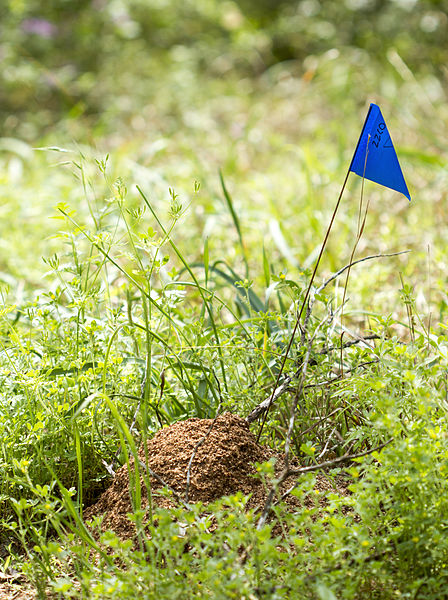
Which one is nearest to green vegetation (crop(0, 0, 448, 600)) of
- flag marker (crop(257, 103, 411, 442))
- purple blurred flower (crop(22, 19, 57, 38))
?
purple blurred flower (crop(22, 19, 57, 38))

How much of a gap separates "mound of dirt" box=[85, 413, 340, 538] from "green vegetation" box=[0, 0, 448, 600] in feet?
0.24

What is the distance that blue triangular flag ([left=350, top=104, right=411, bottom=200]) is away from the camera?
58.9 inches

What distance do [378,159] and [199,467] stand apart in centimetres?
87

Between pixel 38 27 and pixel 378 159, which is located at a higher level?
pixel 38 27

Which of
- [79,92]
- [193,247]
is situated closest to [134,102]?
[79,92]

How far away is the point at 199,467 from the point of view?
151 centimetres

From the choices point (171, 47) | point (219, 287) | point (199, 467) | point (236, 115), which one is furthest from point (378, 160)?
point (171, 47)

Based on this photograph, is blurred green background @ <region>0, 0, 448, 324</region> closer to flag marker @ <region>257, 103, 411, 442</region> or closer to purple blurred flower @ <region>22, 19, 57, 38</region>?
purple blurred flower @ <region>22, 19, 57, 38</region>

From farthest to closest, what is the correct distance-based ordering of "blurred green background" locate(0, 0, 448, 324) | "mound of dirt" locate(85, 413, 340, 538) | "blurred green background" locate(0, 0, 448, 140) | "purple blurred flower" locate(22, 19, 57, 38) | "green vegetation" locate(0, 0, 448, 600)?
"purple blurred flower" locate(22, 19, 57, 38)
"blurred green background" locate(0, 0, 448, 140)
"blurred green background" locate(0, 0, 448, 324)
"mound of dirt" locate(85, 413, 340, 538)
"green vegetation" locate(0, 0, 448, 600)

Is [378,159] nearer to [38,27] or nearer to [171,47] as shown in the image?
[38,27]

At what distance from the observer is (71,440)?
164cm

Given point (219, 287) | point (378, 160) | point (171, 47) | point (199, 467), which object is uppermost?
point (171, 47)

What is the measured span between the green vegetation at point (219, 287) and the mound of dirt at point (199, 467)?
73 mm

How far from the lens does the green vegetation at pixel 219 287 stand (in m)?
1.24
